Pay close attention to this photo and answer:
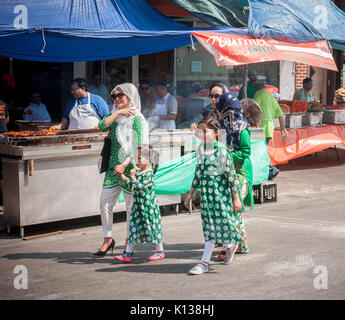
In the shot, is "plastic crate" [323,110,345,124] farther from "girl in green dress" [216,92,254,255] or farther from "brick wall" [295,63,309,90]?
"girl in green dress" [216,92,254,255]

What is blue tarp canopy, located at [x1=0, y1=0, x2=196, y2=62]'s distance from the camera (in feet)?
28.1

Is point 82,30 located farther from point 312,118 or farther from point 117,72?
point 312,118

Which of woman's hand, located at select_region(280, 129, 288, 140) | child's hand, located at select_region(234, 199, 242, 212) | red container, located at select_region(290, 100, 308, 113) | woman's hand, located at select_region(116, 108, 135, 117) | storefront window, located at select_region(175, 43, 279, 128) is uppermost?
storefront window, located at select_region(175, 43, 279, 128)

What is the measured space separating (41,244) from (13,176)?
940mm

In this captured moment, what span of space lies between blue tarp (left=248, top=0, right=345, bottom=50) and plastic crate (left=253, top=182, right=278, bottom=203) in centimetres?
259

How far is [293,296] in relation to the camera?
504 centimetres

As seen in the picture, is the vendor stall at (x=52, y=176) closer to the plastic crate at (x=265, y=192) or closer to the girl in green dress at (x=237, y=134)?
the plastic crate at (x=265, y=192)

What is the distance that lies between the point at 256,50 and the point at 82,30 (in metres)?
2.98

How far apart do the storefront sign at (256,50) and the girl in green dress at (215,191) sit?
3.58 metres

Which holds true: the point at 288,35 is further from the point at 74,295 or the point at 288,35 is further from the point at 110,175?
the point at 74,295

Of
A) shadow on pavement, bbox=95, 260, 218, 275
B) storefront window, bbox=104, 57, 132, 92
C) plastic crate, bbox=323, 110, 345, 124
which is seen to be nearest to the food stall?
shadow on pavement, bbox=95, 260, 218, 275

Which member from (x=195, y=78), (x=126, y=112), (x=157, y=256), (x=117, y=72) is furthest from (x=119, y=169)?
(x=195, y=78)

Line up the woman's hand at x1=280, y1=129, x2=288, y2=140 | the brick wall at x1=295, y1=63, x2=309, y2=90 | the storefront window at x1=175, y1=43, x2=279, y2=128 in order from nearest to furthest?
the woman's hand at x1=280, y1=129, x2=288, y2=140, the storefront window at x1=175, y1=43, x2=279, y2=128, the brick wall at x1=295, y1=63, x2=309, y2=90

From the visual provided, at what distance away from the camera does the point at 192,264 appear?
625cm
